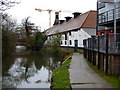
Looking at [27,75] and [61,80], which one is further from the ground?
[61,80]

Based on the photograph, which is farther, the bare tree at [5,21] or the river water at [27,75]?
the bare tree at [5,21]

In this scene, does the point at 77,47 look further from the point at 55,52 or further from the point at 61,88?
the point at 61,88

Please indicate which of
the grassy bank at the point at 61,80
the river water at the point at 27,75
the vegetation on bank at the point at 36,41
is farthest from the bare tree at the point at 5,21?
the vegetation on bank at the point at 36,41

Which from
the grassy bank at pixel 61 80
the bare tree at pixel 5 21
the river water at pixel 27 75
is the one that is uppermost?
the bare tree at pixel 5 21

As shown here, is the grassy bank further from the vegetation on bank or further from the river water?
the vegetation on bank

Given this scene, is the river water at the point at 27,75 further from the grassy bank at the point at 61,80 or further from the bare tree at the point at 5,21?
the bare tree at the point at 5,21

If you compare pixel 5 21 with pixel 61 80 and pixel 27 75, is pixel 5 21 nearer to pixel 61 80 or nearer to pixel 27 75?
pixel 27 75

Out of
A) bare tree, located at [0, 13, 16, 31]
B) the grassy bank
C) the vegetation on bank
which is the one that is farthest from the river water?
the vegetation on bank

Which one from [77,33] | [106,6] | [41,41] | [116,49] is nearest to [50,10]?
[41,41]

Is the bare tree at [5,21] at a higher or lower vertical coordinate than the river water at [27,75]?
higher

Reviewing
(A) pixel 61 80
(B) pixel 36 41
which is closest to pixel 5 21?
(A) pixel 61 80

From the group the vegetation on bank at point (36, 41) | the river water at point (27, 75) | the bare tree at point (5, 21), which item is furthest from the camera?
the vegetation on bank at point (36, 41)

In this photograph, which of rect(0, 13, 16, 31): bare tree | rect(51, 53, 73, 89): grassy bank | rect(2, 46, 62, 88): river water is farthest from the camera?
rect(0, 13, 16, 31): bare tree

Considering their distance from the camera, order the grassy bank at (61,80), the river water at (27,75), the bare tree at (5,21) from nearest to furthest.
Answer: the grassy bank at (61,80), the river water at (27,75), the bare tree at (5,21)
